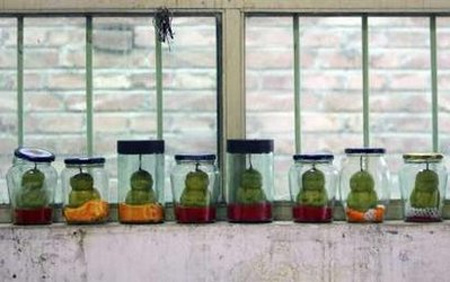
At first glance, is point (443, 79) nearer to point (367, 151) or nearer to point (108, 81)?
point (367, 151)

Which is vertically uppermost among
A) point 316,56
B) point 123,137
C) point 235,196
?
point 316,56

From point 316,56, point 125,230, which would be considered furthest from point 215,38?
point 125,230

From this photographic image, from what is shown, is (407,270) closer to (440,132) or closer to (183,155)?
(440,132)

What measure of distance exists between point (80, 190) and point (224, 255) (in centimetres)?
34

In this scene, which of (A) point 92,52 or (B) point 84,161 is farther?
(A) point 92,52

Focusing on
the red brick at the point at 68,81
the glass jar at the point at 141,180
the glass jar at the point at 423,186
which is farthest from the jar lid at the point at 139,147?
the glass jar at the point at 423,186

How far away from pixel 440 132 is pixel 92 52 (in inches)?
33.1

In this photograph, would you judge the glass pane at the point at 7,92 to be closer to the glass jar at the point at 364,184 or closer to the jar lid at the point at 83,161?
the jar lid at the point at 83,161

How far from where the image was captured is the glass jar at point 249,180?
1711 millimetres

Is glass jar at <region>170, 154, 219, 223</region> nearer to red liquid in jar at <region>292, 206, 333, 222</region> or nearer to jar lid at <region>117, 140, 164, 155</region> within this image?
jar lid at <region>117, 140, 164, 155</region>

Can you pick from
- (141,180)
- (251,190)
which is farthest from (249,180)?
(141,180)

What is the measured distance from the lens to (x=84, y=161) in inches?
68.3

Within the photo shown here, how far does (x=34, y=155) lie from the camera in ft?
5.65

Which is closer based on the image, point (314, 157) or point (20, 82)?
point (314, 157)
